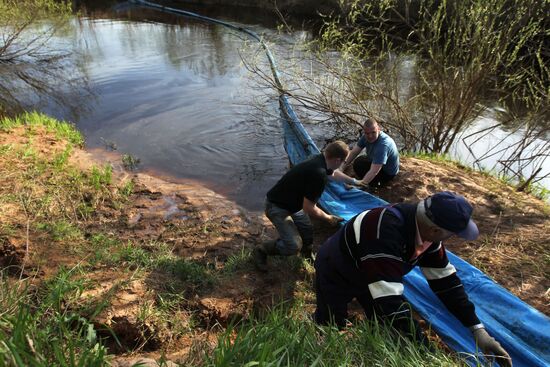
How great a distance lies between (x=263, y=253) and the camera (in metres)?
4.29

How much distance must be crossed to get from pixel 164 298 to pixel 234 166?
13.8 feet

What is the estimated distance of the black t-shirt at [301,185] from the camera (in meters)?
3.83

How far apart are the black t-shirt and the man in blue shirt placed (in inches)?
55.1

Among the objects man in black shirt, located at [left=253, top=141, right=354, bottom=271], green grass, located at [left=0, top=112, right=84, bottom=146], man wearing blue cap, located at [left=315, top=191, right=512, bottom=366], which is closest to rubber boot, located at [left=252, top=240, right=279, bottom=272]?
man in black shirt, located at [left=253, top=141, right=354, bottom=271]

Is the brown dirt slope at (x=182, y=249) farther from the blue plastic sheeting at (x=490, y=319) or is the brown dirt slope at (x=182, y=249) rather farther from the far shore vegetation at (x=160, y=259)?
the blue plastic sheeting at (x=490, y=319)

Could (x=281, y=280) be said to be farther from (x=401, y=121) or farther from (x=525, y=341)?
(x=401, y=121)

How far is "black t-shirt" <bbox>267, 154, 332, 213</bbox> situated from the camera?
3.83 m

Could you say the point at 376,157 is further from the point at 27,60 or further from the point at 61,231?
the point at 27,60

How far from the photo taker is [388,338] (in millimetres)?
2520

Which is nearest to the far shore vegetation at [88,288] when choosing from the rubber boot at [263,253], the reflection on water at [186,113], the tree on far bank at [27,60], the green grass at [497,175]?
the rubber boot at [263,253]

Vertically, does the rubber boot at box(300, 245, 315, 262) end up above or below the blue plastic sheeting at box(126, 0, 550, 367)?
below

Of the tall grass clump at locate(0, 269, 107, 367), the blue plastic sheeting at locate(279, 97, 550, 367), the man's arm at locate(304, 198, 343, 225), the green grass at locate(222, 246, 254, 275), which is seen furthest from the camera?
the green grass at locate(222, 246, 254, 275)

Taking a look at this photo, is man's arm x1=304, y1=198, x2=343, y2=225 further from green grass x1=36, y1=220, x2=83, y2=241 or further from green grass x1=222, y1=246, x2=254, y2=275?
green grass x1=36, y1=220, x2=83, y2=241

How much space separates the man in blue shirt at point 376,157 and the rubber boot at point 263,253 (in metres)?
1.60
